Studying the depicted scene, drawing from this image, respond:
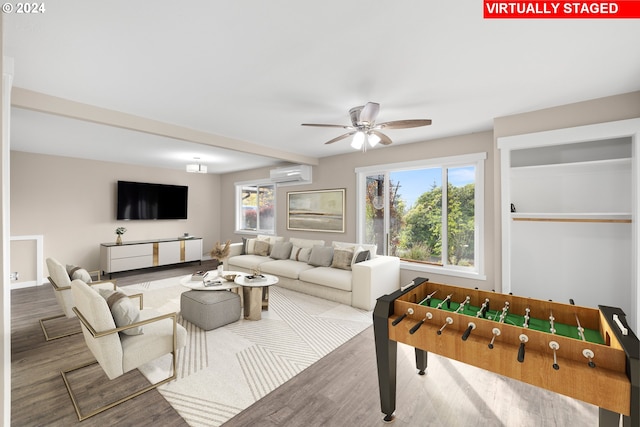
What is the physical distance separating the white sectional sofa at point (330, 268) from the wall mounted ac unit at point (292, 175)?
4.36ft

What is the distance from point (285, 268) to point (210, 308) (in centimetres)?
176

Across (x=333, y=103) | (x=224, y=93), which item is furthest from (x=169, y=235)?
(x=333, y=103)

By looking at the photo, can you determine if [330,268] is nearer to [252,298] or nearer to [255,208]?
[252,298]

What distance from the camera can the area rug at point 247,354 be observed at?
2.07 meters

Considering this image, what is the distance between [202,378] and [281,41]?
268 centimetres

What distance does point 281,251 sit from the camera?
557 centimetres

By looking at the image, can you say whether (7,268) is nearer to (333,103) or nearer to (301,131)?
(333,103)

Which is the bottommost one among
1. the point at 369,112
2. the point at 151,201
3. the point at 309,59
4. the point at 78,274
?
the point at 78,274

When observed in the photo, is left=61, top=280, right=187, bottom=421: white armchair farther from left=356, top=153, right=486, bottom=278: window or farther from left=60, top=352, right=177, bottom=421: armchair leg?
left=356, top=153, right=486, bottom=278: window

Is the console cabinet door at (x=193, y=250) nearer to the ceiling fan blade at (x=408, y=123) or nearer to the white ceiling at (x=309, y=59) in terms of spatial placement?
the white ceiling at (x=309, y=59)

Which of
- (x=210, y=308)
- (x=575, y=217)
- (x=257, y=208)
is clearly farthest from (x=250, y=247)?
(x=575, y=217)

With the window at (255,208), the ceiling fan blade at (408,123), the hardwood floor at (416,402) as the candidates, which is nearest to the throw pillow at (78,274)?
the hardwood floor at (416,402)

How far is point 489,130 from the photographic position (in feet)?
12.6

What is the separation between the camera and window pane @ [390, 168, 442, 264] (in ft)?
14.6
